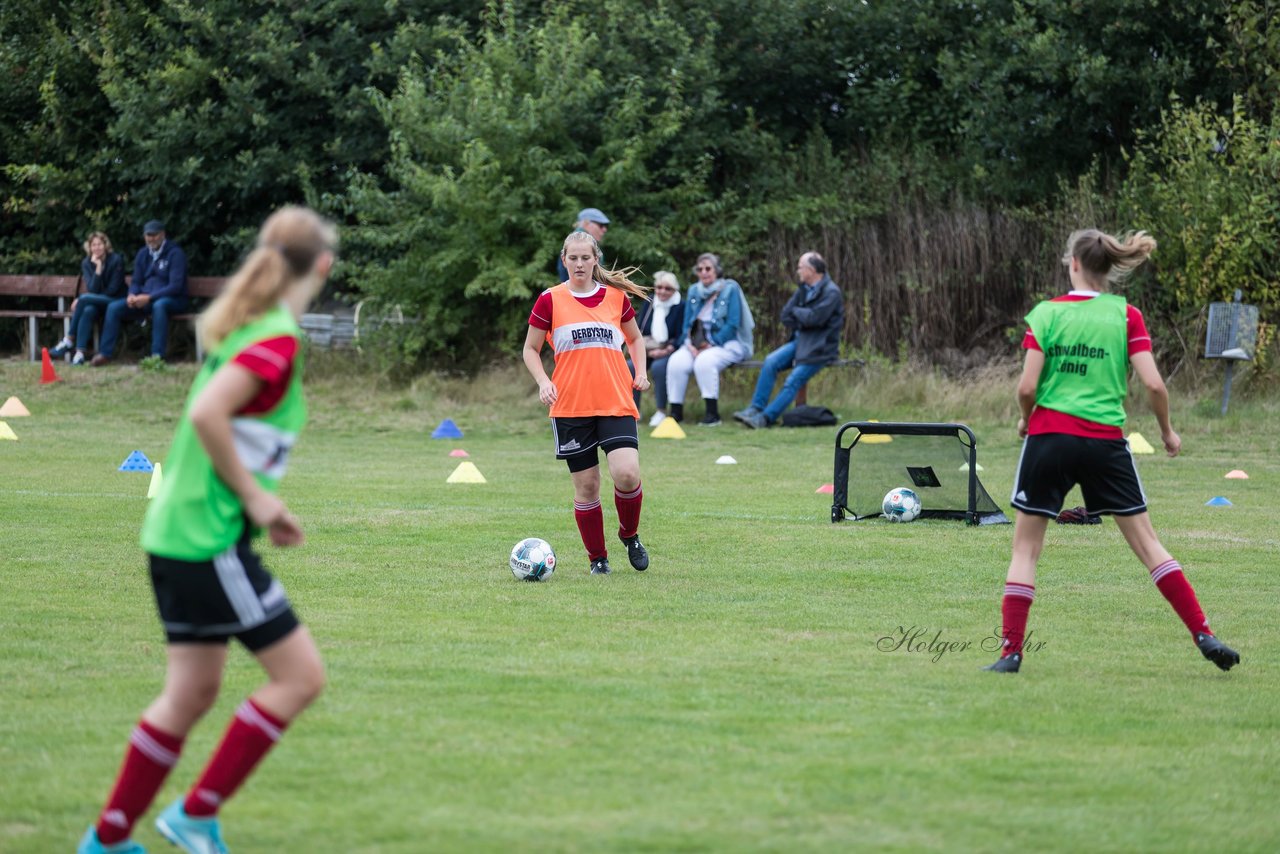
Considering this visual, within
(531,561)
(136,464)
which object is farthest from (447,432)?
(531,561)

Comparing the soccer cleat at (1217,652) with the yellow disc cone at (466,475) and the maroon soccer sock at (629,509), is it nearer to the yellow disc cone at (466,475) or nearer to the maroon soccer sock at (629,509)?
the maroon soccer sock at (629,509)

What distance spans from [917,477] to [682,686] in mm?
5458

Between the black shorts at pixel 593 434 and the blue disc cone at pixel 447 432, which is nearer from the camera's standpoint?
the black shorts at pixel 593 434

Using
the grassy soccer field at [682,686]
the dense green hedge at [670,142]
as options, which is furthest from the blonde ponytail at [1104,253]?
the dense green hedge at [670,142]

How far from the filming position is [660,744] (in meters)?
4.99

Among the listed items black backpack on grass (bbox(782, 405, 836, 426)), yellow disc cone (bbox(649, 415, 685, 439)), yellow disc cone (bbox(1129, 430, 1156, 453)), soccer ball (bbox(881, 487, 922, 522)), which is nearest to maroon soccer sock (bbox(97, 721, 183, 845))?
soccer ball (bbox(881, 487, 922, 522))

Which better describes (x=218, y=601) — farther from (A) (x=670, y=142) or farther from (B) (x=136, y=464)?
(A) (x=670, y=142)

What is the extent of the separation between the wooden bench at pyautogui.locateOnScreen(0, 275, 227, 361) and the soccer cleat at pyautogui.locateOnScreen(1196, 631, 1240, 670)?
57.6 feet

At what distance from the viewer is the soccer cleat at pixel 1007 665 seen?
618 cm

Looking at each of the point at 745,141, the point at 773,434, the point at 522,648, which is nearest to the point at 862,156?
the point at 745,141

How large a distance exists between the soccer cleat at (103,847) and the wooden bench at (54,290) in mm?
18278

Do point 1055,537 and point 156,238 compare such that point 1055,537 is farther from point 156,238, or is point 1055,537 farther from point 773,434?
point 156,238

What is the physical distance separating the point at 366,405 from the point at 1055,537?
11050 mm

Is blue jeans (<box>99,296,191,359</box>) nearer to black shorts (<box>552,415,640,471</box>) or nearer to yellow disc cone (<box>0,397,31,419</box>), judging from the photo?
yellow disc cone (<box>0,397,31,419</box>)
